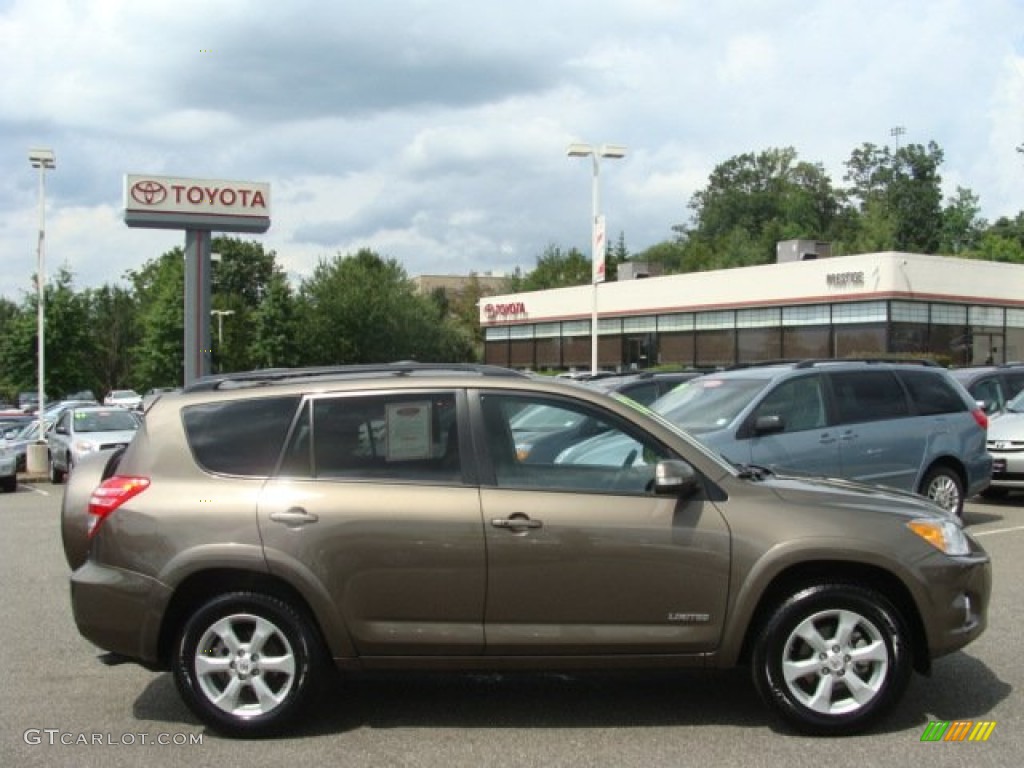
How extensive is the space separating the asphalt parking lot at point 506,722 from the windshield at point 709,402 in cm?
363

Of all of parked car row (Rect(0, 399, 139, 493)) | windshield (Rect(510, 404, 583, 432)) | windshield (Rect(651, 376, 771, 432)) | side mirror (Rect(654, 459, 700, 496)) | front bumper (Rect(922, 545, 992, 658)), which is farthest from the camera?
parked car row (Rect(0, 399, 139, 493))

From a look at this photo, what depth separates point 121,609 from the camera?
493 centimetres

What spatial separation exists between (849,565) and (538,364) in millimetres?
52490

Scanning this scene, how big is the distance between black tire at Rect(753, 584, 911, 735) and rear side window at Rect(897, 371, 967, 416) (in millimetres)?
6430

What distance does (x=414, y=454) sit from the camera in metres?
5.04

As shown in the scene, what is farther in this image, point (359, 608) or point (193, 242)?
point (193, 242)

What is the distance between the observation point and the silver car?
1932cm

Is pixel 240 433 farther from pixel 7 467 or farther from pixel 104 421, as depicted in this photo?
pixel 104 421

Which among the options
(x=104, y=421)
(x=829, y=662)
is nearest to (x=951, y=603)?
(x=829, y=662)

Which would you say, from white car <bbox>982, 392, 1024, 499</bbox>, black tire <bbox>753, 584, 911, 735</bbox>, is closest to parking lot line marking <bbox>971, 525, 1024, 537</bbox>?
white car <bbox>982, 392, 1024, 499</bbox>

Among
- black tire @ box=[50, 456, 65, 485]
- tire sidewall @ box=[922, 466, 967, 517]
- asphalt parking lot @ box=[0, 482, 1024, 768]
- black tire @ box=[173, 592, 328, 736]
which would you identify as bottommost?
black tire @ box=[50, 456, 65, 485]

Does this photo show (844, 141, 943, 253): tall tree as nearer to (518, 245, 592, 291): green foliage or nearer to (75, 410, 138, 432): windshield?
(518, 245, 592, 291): green foliage

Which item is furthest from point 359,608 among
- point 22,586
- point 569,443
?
point 22,586

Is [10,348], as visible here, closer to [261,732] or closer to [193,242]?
[193,242]
